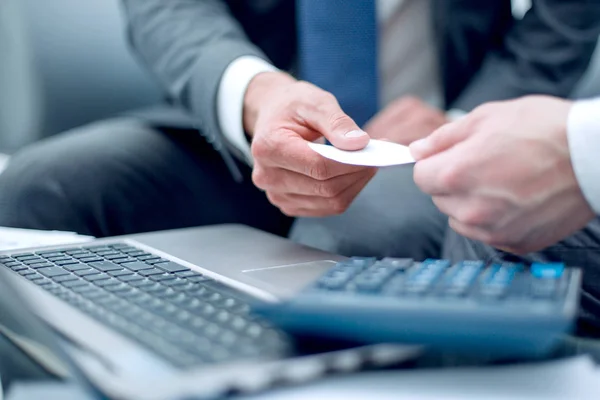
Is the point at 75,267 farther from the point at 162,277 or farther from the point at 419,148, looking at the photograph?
the point at 419,148

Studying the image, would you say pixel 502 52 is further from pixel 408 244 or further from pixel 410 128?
pixel 408 244

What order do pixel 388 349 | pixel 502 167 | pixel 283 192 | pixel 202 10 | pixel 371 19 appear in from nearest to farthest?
pixel 388 349
pixel 502 167
pixel 283 192
pixel 371 19
pixel 202 10

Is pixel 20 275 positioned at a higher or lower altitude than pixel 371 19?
lower

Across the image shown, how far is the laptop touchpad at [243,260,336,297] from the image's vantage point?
0.38 metres

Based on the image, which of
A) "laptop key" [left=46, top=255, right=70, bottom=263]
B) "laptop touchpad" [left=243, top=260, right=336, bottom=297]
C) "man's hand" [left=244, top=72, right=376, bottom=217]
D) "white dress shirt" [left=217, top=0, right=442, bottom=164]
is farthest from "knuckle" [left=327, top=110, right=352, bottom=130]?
"white dress shirt" [left=217, top=0, right=442, bottom=164]

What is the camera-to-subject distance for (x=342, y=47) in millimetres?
689

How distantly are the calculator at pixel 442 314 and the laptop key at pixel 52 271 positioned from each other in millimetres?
181

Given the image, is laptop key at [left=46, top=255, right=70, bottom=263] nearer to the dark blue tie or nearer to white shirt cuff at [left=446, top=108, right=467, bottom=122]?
the dark blue tie

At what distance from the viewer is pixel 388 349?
288 millimetres

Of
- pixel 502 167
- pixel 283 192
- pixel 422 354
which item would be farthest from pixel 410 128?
pixel 422 354

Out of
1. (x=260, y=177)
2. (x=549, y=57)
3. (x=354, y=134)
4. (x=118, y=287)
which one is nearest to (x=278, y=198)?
(x=260, y=177)

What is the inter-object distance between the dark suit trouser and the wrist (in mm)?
83

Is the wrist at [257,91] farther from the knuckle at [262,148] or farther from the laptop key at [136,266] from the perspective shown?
the laptop key at [136,266]

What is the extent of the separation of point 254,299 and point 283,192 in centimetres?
23
